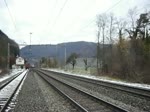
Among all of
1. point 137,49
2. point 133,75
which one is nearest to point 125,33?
point 137,49

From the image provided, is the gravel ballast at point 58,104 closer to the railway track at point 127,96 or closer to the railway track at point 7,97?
the railway track at point 7,97

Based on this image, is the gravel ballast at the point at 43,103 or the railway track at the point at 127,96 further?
the railway track at the point at 127,96

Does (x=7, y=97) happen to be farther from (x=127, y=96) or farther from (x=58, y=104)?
(x=127, y=96)

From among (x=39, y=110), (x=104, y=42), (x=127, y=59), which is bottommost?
(x=39, y=110)

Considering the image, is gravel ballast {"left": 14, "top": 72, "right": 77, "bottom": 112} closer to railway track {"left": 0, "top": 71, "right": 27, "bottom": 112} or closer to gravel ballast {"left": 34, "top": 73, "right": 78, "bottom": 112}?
gravel ballast {"left": 34, "top": 73, "right": 78, "bottom": 112}

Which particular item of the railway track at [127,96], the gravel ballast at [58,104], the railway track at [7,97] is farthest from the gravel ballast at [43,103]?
the railway track at [127,96]

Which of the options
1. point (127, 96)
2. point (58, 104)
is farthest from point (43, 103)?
point (127, 96)

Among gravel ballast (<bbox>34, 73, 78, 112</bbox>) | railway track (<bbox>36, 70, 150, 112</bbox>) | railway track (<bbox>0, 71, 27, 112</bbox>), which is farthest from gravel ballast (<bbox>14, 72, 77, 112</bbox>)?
railway track (<bbox>36, 70, 150, 112</bbox>)

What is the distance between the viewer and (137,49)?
49.8 meters

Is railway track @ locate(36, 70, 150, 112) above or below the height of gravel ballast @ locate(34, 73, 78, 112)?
above

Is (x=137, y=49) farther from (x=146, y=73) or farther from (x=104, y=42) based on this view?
(x=104, y=42)

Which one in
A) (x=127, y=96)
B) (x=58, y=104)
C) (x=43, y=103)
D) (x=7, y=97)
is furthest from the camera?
(x=7, y=97)

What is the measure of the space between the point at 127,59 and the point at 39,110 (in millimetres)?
32833

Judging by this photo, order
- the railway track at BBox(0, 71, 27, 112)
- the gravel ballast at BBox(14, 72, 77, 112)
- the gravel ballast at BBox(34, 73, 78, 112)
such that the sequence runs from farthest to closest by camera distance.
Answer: the railway track at BBox(0, 71, 27, 112), the gravel ballast at BBox(14, 72, 77, 112), the gravel ballast at BBox(34, 73, 78, 112)
